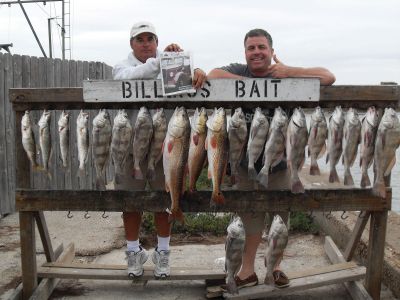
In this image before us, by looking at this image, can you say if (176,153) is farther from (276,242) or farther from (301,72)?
(301,72)

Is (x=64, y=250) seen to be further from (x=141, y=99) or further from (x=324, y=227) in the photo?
(x=324, y=227)

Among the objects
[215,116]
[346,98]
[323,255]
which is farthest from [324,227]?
[215,116]

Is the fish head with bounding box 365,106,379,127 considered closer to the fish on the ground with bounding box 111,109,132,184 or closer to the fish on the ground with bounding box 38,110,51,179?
the fish on the ground with bounding box 111,109,132,184

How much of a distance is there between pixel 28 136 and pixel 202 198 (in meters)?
1.49

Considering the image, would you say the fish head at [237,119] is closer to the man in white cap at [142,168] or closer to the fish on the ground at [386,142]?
the man in white cap at [142,168]

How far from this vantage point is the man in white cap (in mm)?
4168

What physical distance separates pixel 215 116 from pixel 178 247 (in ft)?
8.61

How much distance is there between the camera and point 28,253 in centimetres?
444

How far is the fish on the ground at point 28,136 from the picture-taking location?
413 cm

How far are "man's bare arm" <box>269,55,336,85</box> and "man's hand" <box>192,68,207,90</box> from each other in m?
0.64

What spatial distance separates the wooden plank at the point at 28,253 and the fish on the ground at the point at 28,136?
55 cm

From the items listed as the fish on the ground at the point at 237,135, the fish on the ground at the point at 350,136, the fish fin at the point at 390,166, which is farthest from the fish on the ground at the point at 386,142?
the fish on the ground at the point at 237,135

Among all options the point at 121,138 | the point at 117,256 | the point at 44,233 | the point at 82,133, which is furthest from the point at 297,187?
the point at 117,256

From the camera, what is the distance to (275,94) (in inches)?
157
